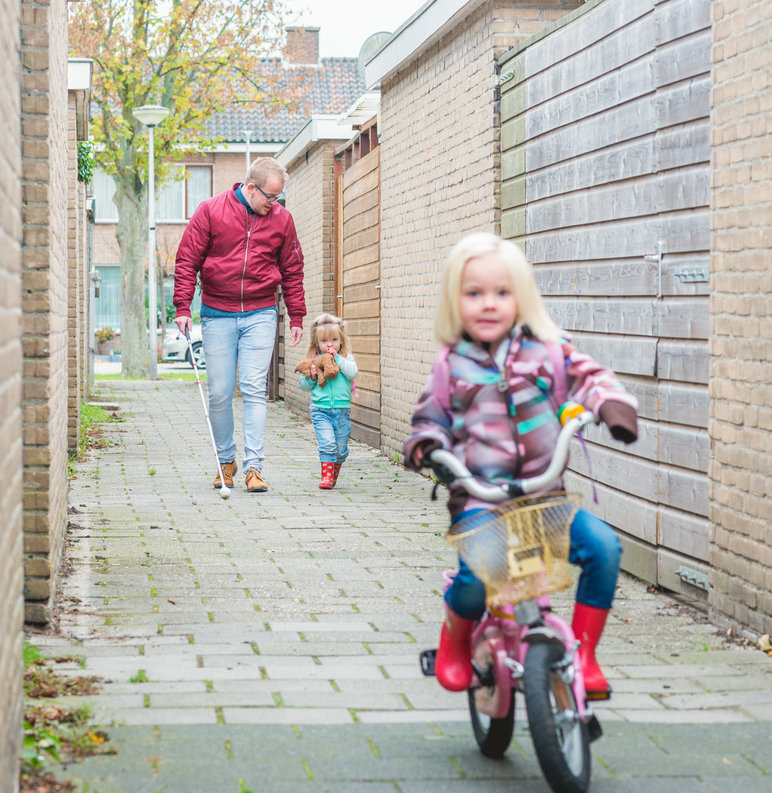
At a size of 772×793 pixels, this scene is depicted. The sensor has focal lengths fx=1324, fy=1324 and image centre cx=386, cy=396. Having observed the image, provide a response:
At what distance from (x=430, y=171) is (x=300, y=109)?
32131 mm

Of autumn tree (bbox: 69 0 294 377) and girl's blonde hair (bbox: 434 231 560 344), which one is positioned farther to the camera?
autumn tree (bbox: 69 0 294 377)

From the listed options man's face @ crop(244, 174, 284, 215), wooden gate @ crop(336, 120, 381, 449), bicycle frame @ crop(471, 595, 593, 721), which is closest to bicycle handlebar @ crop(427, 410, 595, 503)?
bicycle frame @ crop(471, 595, 593, 721)

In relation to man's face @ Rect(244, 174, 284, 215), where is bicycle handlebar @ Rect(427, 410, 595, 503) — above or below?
below

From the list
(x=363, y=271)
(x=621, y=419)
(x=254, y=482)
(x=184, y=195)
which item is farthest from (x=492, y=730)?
(x=184, y=195)

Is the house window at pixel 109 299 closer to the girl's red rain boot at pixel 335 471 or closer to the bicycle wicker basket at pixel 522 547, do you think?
the girl's red rain boot at pixel 335 471

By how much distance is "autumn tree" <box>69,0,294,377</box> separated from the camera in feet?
88.9

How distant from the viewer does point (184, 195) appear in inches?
1694

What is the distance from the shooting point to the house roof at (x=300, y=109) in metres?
41.5

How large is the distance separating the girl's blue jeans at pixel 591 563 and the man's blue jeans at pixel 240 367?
213 inches

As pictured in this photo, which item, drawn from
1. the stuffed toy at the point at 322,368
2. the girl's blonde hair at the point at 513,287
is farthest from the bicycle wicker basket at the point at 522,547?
the stuffed toy at the point at 322,368

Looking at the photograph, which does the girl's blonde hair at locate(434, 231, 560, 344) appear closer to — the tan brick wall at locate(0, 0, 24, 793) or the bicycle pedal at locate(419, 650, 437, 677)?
the bicycle pedal at locate(419, 650, 437, 677)

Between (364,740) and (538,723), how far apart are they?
0.77 metres

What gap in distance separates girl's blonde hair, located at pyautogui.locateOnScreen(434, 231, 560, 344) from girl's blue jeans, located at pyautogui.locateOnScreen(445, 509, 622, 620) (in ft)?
1.70

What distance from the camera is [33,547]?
16.8 ft
